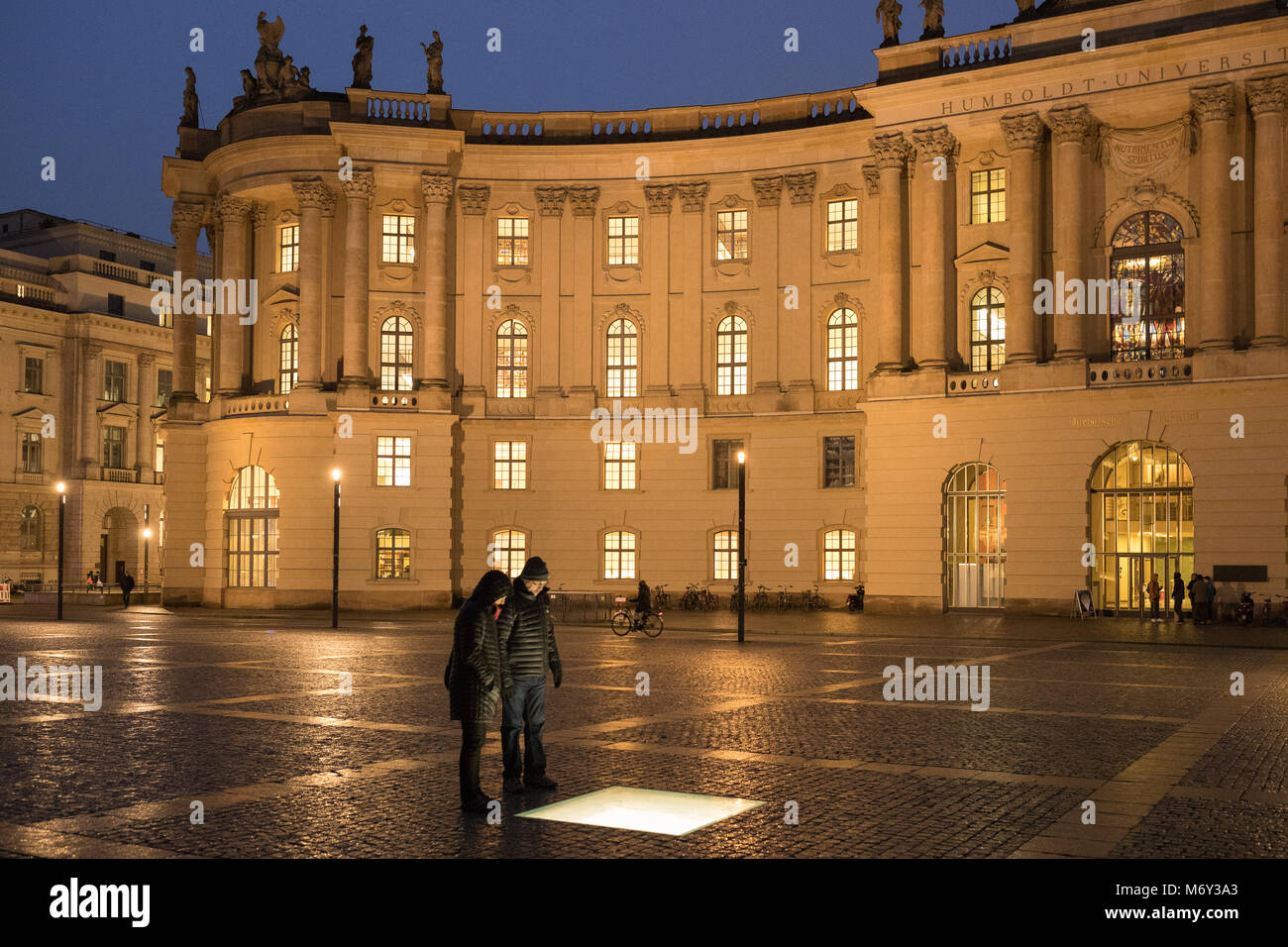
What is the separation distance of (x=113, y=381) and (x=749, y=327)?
50222 mm

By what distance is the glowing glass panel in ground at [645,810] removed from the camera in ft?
34.2

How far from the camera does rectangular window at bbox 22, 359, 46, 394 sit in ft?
259

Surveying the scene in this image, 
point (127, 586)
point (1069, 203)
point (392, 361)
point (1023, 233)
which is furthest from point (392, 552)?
point (1069, 203)

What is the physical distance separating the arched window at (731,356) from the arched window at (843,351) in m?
3.42

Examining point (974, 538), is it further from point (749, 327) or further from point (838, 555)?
point (749, 327)

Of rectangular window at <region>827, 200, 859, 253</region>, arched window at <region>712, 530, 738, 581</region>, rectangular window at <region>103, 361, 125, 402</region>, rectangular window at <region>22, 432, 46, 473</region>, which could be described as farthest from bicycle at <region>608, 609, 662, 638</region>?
Result: rectangular window at <region>103, 361, 125, 402</region>

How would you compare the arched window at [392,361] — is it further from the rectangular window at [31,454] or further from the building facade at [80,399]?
the rectangular window at [31,454]

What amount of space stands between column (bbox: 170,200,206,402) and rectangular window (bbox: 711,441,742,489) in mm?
22835

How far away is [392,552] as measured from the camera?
51.3 meters

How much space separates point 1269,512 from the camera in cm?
4059

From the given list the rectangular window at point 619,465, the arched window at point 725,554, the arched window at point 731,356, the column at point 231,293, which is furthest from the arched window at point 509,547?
the column at point 231,293

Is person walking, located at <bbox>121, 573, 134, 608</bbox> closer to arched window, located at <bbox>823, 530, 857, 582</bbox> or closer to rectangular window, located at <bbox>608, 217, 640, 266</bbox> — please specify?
rectangular window, located at <bbox>608, 217, 640, 266</bbox>
